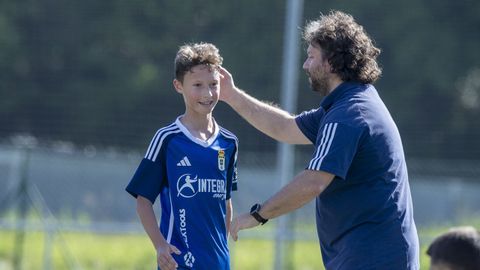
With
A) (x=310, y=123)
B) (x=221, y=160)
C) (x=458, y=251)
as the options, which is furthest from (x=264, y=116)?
(x=458, y=251)

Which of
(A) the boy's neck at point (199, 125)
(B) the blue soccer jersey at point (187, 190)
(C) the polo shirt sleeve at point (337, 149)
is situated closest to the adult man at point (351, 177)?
(C) the polo shirt sleeve at point (337, 149)

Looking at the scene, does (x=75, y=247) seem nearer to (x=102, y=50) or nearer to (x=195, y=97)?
(x=102, y=50)

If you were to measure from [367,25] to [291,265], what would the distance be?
2512 mm

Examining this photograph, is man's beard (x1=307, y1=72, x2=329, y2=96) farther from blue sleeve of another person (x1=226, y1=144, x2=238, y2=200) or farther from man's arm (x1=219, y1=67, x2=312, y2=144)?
man's arm (x1=219, y1=67, x2=312, y2=144)

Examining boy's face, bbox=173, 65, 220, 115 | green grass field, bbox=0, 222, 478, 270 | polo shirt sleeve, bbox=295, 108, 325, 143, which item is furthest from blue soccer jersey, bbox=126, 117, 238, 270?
green grass field, bbox=0, 222, 478, 270

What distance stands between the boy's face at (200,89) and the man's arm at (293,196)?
67cm

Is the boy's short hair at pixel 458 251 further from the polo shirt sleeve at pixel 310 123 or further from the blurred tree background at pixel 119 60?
the blurred tree background at pixel 119 60

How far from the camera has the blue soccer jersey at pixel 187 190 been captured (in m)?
5.00

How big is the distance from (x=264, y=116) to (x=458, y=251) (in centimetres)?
216

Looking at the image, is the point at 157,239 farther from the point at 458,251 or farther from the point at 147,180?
the point at 458,251

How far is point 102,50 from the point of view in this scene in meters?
10.1

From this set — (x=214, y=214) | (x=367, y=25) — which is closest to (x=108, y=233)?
(x=367, y=25)

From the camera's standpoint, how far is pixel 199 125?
203 inches

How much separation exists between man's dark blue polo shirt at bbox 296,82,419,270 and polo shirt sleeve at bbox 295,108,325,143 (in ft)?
2.14
